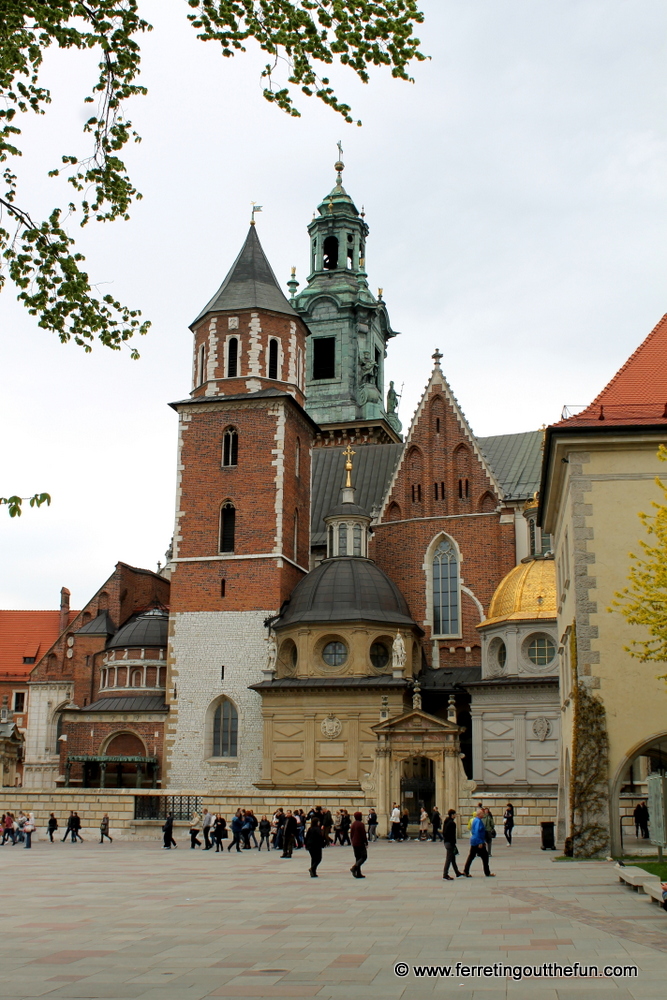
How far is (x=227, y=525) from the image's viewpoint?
148 feet

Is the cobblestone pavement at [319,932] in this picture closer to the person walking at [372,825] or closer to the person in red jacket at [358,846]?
the person in red jacket at [358,846]

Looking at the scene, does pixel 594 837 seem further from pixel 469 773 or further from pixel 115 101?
pixel 469 773

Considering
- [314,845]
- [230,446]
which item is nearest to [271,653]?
[230,446]

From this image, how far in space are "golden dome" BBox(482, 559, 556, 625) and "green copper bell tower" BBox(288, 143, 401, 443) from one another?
21.3 meters

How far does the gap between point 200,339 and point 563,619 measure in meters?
25.1

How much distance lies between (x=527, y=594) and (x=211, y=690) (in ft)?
40.8

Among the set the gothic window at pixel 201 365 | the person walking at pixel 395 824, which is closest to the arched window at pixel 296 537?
the gothic window at pixel 201 365

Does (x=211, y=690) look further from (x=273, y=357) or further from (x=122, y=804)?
(x=273, y=357)

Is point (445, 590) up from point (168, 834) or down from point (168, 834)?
up

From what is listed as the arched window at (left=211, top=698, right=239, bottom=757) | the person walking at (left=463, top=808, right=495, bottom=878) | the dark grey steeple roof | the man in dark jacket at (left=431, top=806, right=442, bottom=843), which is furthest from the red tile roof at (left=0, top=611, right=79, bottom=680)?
the person walking at (left=463, top=808, right=495, bottom=878)

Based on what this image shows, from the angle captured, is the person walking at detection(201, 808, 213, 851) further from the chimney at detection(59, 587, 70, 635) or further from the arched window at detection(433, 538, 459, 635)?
the chimney at detection(59, 587, 70, 635)

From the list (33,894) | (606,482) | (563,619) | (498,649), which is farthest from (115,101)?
(498,649)

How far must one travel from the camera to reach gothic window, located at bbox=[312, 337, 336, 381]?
64.6 metres

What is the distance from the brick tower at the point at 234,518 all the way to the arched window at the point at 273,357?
0.06 metres
